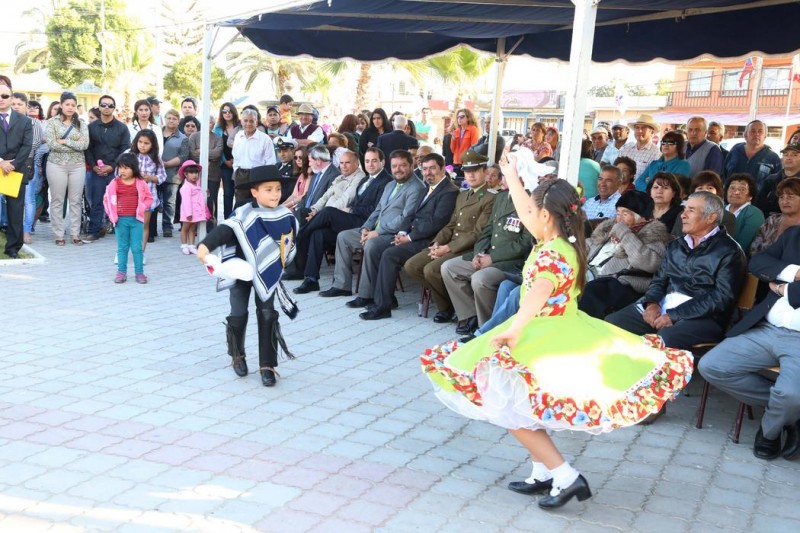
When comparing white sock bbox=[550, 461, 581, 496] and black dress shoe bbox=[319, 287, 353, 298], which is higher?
white sock bbox=[550, 461, 581, 496]

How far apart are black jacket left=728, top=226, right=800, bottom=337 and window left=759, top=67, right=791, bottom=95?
122 ft

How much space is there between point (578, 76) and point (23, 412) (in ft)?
12.1

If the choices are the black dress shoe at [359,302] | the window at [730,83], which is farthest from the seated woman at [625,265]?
the window at [730,83]

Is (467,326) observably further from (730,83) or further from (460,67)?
(730,83)

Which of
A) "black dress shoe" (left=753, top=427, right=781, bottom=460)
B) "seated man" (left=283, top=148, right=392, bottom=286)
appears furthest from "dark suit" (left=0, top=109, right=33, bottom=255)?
"black dress shoe" (left=753, top=427, right=781, bottom=460)

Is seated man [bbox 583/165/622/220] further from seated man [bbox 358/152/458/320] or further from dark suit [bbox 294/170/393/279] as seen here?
dark suit [bbox 294/170/393/279]

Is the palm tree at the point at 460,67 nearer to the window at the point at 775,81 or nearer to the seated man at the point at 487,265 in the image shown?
the window at the point at 775,81

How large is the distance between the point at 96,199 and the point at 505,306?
22.2ft

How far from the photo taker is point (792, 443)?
438 centimetres

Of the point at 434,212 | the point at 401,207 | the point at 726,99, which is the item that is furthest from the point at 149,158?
the point at 726,99

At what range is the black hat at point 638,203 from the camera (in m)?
6.46

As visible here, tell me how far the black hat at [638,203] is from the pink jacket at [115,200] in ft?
14.9

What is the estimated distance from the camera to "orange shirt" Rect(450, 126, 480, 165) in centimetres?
1161

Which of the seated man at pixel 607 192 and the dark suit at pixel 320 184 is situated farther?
the dark suit at pixel 320 184
